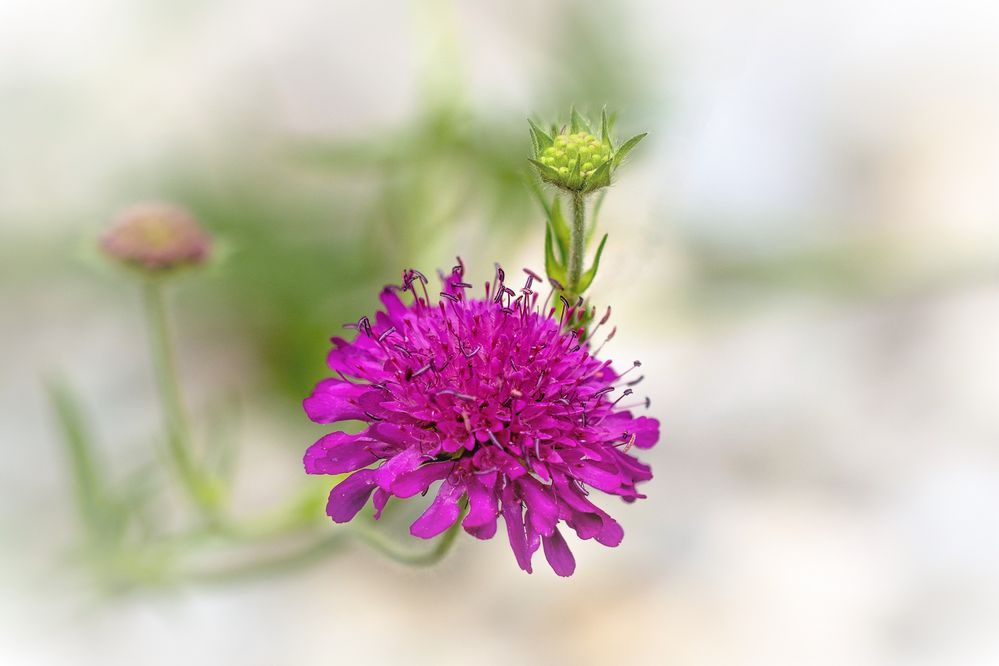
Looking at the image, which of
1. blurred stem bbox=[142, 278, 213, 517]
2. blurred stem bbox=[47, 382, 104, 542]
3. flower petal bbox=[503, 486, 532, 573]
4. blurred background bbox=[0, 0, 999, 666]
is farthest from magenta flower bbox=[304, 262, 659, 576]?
blurred background bbox=[0, 0, 999, 666]

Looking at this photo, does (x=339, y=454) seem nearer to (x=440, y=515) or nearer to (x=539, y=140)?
(x=440, y=515)

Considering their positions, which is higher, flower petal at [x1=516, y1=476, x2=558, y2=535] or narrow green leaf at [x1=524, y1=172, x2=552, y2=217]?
narrow green leaf at [x1=524, y1=172, x2=552, y2=217]

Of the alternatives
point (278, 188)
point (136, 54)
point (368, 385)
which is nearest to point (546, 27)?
point (278, 188)

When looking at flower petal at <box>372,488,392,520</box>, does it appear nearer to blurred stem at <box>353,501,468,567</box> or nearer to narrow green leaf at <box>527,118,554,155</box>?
blurred stem at <box>353,501,468,567</box>

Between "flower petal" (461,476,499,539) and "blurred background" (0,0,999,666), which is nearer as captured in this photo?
"flower petal" (461,476,499,539)

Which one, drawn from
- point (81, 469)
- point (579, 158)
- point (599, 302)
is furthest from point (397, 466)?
point (599, 302)

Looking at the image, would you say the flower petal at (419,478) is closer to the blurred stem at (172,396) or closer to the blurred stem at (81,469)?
the blurred stem at (172,396)

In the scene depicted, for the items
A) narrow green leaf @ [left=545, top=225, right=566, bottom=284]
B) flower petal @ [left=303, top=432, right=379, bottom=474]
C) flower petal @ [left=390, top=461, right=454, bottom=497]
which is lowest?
flower petal @ [left=390, top=461, right=454, bottom=497]

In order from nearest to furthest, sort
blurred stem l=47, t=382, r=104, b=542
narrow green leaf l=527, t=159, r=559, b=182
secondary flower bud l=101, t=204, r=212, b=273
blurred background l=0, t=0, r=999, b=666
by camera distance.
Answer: narrow green leaf l=527, t=159, r=559, b=182
secondary flower bud l=101, t=204, r=212, b=273
blurred stem l=47, t=382, r=104, b=542
blurred background l=0, t=0, r=999, b=666
